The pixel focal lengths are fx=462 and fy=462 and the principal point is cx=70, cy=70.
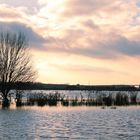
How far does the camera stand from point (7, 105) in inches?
2015

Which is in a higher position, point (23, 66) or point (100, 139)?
point (23, 66)

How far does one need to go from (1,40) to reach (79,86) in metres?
126

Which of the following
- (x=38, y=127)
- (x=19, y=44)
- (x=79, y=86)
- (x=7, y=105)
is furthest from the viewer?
(x=79, y=86)

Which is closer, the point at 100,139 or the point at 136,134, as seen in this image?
the point at 100,139

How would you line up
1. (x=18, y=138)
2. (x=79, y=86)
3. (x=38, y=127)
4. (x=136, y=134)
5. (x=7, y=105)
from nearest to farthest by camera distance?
(x=18, y=138) < (x=136, y=134) < (x=38, y=127) < (x=7, y=105) < (x=79, y=86)

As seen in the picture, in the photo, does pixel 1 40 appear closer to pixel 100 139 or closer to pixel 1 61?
pixel 1 61

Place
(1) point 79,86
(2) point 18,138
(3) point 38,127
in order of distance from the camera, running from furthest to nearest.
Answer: (1) point 79,86
(3) point 38,127
(2) point 18,138

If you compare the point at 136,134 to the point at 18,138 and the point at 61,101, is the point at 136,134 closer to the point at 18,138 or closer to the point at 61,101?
the point at 18,138

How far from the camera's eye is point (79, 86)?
180 m

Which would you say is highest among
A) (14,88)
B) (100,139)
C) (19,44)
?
(19,44)

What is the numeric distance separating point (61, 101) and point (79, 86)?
123 metres

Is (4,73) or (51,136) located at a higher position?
(4,73)

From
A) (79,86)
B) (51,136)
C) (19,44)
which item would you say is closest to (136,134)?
(51,136)

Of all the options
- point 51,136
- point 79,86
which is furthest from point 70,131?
point 79,86
